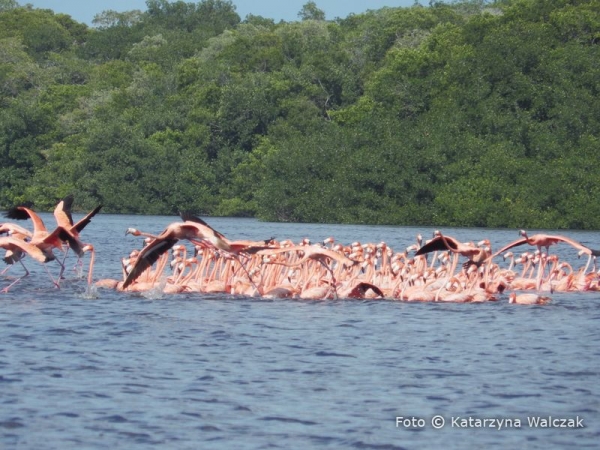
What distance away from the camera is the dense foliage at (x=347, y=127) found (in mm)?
47438

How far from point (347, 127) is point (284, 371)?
42437 mm

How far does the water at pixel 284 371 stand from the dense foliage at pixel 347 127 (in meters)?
28.2

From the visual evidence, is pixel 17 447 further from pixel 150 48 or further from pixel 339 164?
pixel 150 48

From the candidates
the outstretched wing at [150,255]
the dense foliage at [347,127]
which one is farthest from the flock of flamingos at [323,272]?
the dense foliage at [347,127]

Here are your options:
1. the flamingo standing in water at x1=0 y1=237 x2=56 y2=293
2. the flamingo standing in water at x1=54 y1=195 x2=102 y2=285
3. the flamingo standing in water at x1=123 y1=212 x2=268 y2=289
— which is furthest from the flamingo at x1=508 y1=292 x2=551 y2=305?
the flamingo standing in water at x1=0 y1=237 x2=56 y2=293

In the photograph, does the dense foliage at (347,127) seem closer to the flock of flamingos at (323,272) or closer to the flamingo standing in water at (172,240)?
the flock of flamingos at (323,272)

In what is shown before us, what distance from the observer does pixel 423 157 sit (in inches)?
1925

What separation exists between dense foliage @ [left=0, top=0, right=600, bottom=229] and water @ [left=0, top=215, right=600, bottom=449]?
28.2 meters

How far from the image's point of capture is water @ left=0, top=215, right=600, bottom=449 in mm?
9977

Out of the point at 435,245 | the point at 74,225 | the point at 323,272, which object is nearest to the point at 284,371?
the point at 74,225

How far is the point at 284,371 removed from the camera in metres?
12.6

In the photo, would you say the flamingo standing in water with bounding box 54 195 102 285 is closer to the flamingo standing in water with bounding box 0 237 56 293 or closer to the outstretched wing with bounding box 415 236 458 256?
the flamingo standing in water with bounding box 0 237 56 293

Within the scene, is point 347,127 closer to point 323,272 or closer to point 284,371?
point 323,272

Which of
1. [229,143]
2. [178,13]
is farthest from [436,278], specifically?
[178,13]
